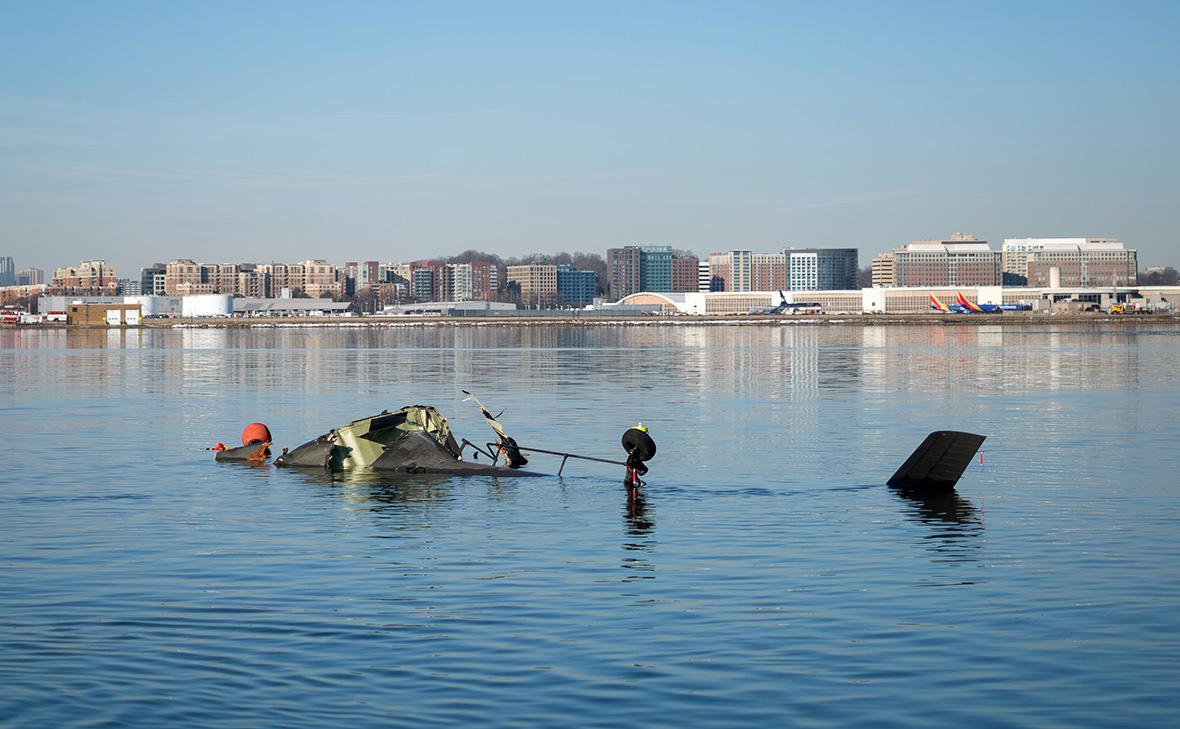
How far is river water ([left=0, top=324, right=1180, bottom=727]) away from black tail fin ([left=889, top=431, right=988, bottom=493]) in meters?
0.73

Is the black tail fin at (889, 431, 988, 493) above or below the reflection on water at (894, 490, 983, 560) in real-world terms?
above

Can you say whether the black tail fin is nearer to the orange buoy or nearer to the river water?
the river water

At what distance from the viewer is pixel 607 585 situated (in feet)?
79.1

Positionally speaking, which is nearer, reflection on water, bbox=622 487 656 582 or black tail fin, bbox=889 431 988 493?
reflection on water, bbox=622 487 656 582

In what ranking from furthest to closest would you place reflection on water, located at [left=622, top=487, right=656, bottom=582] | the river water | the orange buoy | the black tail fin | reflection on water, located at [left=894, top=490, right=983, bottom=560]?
the orange buoy < the black tail fin < reflection on water, located at [left=894, top=490, right=983, bottom=560] < reflection on water, located at [left=622, top=487, right=656, bottom=582] < the river water

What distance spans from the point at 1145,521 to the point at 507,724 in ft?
69.2

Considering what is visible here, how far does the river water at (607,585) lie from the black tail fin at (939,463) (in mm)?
734

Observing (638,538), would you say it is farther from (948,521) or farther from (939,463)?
(939,463)

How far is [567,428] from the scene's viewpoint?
5609 cm

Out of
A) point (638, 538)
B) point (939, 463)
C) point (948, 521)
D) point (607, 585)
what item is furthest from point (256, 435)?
point (607, 585)

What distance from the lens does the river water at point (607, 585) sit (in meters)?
17.0

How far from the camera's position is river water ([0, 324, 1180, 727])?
1702cm

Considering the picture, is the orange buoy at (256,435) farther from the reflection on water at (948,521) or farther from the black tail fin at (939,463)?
the reflection on water at (948,521)

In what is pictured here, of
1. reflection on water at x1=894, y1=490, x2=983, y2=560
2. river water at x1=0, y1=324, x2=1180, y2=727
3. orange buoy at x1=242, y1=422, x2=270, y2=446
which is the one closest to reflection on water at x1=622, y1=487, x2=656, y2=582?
river water at x1=0, y1=324, x2=1180, y2=727
